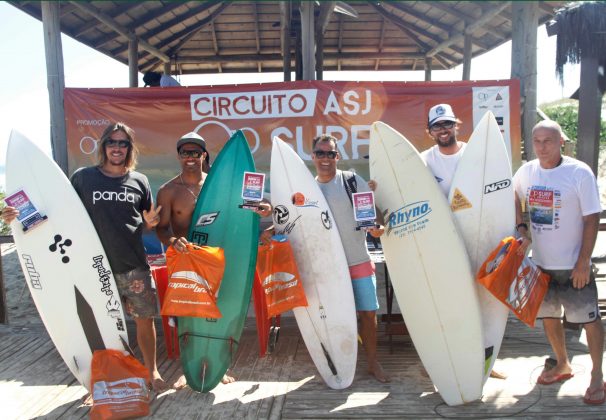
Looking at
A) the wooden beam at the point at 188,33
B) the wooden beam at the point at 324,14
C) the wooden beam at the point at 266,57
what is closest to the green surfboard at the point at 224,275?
the wooden beam at the point at 324,14

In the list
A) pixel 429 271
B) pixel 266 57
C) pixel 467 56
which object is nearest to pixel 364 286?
pixel 429 271

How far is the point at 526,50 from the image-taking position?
5.25 m

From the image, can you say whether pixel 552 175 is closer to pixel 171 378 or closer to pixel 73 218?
pixel 171 378

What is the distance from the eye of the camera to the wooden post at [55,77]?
4965 mm

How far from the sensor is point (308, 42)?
17.6 ft

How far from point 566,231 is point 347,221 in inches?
49.4

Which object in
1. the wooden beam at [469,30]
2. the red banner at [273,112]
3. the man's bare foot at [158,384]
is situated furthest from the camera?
the wooden beam at [469,30]

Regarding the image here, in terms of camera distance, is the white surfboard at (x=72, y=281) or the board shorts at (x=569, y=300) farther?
the white surfboard at (x=72, y=281)

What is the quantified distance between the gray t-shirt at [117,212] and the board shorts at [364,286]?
1319 mm

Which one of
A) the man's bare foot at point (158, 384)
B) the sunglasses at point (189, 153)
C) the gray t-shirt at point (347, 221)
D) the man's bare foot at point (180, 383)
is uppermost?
the sunglasses at point (189, 153)

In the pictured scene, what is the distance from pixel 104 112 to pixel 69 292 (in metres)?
2.66

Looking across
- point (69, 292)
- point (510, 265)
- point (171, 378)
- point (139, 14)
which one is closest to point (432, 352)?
point (510, 265)

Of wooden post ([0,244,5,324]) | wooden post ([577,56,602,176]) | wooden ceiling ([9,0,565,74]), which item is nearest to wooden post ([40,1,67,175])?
wooden ceiling ([9,0,565,74])

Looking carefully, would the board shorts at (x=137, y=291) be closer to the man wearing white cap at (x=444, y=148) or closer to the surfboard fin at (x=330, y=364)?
the surfboard fin at (x=330, y=364)
